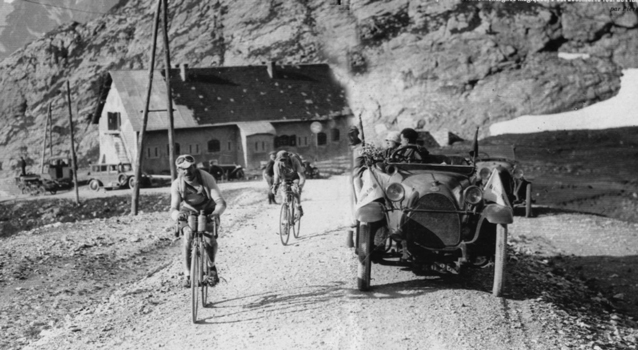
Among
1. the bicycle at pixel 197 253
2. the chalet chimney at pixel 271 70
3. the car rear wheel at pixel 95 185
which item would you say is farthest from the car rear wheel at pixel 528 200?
the chalet chimney at pixel 271 70

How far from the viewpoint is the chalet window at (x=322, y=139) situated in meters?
54.9

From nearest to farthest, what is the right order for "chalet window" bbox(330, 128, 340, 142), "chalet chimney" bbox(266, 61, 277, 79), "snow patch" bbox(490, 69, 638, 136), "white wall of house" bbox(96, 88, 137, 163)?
1. "snow patch" bbox(490, 69, 638, 136)
2. "white wall of house" bbox(96, 88, 137, 163)
3. "chalet window" bbox(330, 128, 340, 142)
4. "chalet chimney" bbox(266, 61, 277, 79)

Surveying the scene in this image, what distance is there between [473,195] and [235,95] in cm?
4654

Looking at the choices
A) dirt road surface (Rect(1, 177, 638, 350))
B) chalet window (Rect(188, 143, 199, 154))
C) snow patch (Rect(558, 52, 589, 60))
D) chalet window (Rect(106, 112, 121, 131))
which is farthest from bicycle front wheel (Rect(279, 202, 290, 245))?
snow patch (Rect(558, 52, 589, 60))

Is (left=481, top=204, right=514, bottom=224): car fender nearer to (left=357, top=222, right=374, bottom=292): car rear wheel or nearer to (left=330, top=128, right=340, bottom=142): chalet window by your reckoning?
(left=357, top=222, right=374, bottom=292): car rear wheel

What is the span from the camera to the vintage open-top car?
9.44m

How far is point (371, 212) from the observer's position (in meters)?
9.46

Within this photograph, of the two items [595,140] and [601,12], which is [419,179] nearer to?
[595,140]

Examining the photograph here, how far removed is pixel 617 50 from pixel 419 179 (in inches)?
2070

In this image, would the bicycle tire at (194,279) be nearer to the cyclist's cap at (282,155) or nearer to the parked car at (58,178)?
the cyclist's cap at (282,155)

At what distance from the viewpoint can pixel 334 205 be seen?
21453 mm

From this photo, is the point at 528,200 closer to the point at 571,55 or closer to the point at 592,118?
the point at 592,118

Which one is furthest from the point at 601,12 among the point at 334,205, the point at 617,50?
the point at 334,205

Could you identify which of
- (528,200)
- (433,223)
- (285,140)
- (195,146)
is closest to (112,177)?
(195,146)
